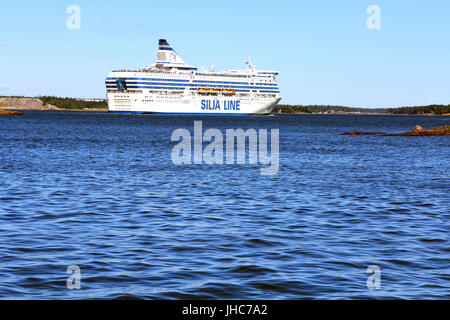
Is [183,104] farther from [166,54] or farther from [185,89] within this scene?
[166,54]

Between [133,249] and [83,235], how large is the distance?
1964mm

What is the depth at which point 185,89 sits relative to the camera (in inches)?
6216

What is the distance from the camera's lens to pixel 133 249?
12141 mm

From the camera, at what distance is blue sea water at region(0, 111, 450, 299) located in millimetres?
9656

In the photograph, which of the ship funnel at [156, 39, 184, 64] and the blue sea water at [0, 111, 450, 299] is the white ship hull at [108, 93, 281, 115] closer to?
the ship funnel at [156, 39, 184, 64]

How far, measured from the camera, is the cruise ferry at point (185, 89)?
153 meters

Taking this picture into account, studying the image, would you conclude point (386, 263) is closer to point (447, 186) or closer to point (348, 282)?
point (348, 282)

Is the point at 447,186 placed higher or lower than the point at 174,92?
lower

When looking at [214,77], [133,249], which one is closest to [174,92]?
[214,77]
